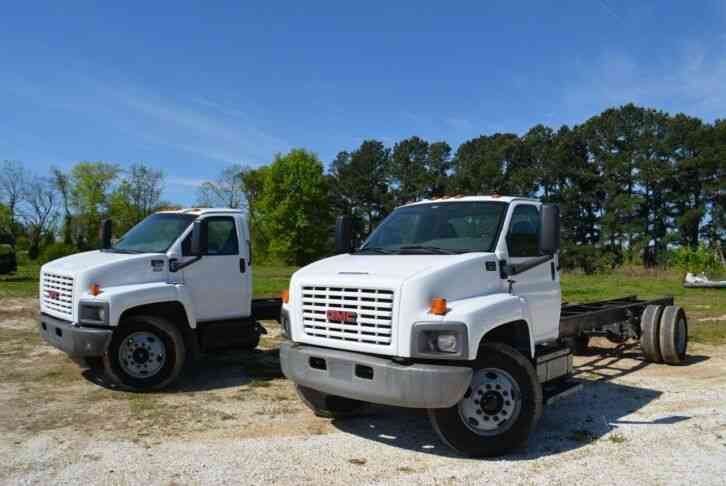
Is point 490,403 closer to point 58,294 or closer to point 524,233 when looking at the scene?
point 524,233

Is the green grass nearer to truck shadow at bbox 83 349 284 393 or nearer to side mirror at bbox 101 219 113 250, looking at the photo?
truck shadow at bbox 83 349 284 393

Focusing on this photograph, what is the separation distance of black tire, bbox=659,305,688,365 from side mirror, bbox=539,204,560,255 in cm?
491

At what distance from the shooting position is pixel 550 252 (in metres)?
5.66

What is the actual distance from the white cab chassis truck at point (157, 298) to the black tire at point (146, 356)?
0.5 inches

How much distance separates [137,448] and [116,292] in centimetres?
238

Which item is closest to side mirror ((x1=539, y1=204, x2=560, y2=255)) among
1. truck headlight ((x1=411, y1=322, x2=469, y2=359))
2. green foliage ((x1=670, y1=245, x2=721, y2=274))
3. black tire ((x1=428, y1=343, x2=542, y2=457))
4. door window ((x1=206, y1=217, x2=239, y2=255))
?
black tire ((x1=428, y1=343, x2=542, y2=457))

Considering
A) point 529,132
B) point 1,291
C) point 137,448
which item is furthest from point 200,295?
point 529,132

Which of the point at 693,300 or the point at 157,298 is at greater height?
the point at 157,298

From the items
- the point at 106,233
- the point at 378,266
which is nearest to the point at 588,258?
the point at 106,233

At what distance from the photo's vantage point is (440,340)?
4.82 m

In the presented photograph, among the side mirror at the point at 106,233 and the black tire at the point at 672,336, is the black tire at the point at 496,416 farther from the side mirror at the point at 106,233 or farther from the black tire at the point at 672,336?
the side mirror at the point at 106,233

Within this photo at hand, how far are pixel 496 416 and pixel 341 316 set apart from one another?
1592 millimetres

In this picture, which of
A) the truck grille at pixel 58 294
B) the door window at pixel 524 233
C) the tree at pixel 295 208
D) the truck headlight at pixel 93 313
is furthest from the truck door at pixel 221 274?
the tree at pixel 295 208

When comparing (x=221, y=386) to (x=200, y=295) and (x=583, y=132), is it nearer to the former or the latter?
(x=200, y=295)
